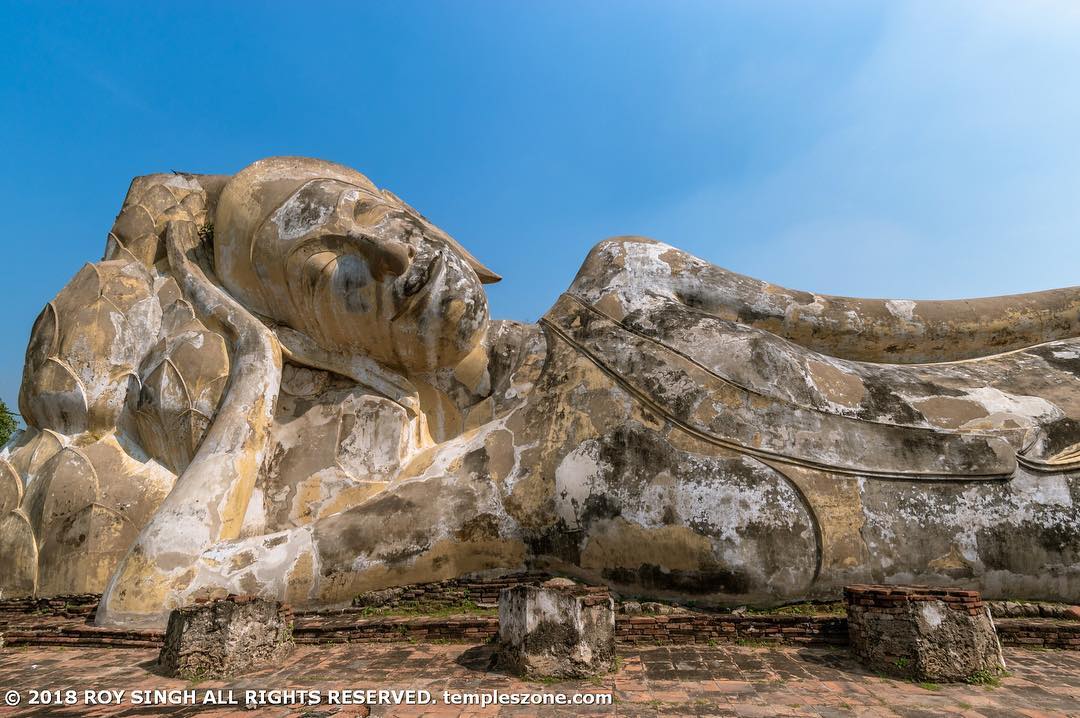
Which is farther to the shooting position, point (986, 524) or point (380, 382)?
point (380, 382)

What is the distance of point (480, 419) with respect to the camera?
22.4 feet

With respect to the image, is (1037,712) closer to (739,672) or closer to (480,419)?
(739,672)

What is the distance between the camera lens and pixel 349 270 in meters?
6.43

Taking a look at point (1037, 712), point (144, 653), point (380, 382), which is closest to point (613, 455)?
point (380, 382)

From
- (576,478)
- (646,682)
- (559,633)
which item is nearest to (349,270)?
(576,478)

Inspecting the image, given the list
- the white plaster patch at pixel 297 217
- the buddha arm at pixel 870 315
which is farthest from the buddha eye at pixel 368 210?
the buddha arm at pixel 870 315

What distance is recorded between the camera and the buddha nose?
6.25 metres

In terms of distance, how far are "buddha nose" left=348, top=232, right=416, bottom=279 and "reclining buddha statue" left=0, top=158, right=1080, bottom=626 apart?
3 centimetres

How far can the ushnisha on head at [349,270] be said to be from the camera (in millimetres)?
6359

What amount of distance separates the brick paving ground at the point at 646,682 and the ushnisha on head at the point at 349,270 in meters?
2.70

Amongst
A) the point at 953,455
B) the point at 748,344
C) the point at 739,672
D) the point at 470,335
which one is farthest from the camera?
the point at 470,335

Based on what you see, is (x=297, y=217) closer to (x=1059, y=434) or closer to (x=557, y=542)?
(x=557, y=542)

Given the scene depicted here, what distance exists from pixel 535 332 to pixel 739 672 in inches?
144

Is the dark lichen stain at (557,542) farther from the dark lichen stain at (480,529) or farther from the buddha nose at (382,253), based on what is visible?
the buddha nose at (382,253)
